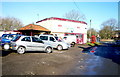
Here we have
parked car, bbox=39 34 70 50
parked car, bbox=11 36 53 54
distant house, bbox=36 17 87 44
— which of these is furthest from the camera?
→ distant house, bbox=36 17 87 44

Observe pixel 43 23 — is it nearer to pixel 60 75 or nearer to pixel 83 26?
pixel 83 26

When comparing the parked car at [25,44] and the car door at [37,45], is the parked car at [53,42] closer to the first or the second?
the parked car at [25,44]

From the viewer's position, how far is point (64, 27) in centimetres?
2516

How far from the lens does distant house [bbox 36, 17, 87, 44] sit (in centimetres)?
2366

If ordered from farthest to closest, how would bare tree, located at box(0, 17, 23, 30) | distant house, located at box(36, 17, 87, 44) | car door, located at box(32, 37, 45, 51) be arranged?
1. bare tree, located at box(0, 17, 23, 30)
2. distant house, located at box(36, 17, 87, 44)
3. car door, located at box(32, 37, 45, 51)

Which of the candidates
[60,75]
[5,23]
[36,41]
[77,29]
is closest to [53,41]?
[36,41]

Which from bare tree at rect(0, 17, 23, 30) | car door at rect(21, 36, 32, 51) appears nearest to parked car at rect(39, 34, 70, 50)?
car door at rect(21, 36, 32, 51)

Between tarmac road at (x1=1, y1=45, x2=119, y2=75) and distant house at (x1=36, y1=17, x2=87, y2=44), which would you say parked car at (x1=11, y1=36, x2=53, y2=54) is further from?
distant house at (x1=36, y1=17, x2=87, y2=44)

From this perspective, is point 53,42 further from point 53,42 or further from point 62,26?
point 62,26

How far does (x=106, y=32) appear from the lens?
68.0 metres

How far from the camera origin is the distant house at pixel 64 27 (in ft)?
77.6

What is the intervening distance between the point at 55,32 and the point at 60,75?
762 inches

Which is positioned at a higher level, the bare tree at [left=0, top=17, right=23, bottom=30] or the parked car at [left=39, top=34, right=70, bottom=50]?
the bare tree at [left=0, top=17, right=23, bottom=30]

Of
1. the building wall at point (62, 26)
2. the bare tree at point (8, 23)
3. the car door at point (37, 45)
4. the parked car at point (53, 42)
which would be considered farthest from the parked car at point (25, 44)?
the bare tree at point (8, 23)
